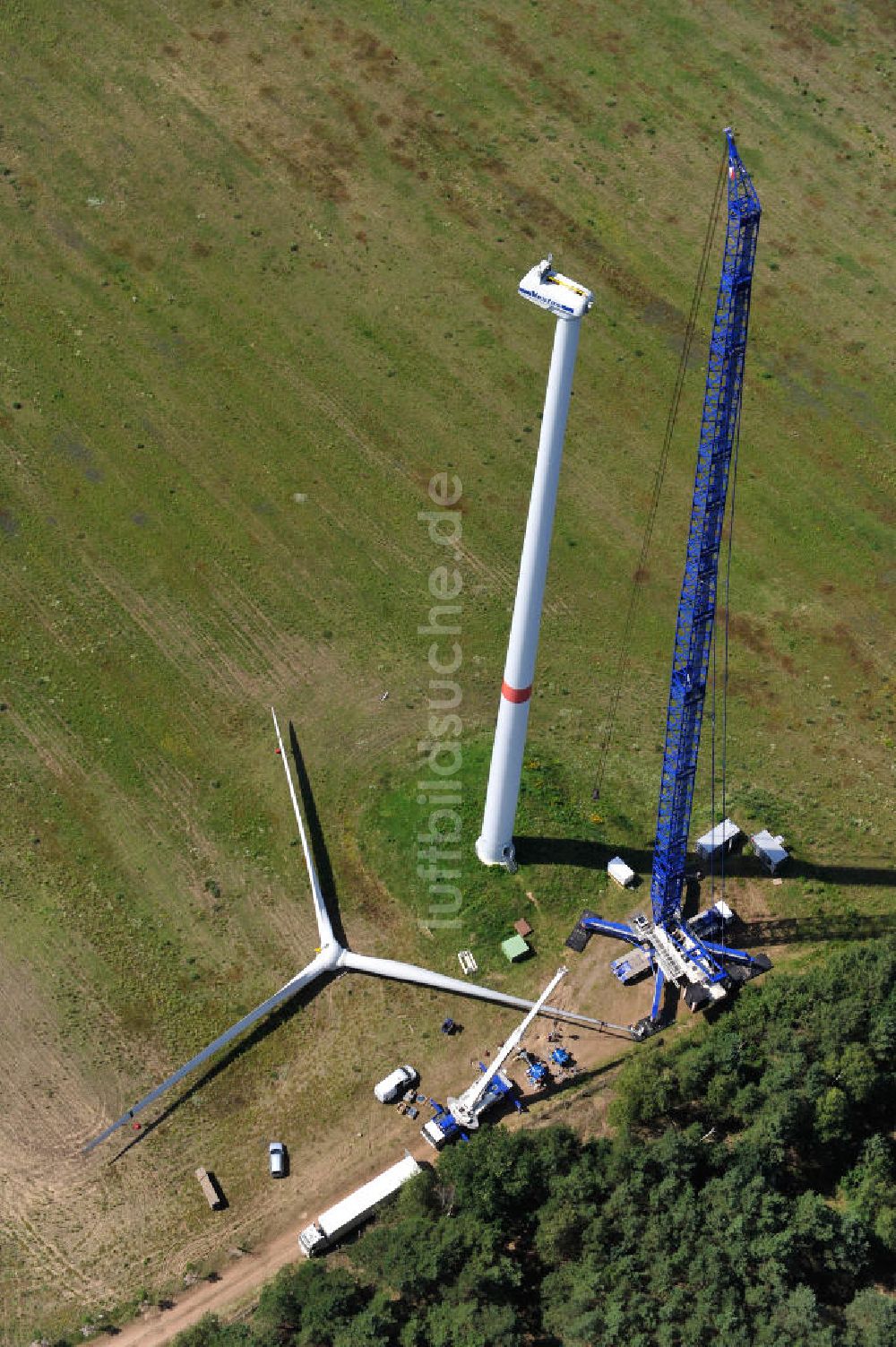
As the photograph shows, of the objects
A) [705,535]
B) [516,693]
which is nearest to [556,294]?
[705,535]

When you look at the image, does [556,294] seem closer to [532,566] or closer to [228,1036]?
[532,566]

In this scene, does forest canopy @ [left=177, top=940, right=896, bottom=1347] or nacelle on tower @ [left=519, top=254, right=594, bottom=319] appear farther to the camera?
forest canopy @ [left=177, top=940, right=896, bottom=1347]

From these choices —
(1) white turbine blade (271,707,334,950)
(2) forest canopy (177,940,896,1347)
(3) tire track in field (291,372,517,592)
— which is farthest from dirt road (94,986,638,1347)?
(3) tire track in field (291,372,517,592)

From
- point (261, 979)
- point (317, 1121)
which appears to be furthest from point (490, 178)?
point (317, 1121)

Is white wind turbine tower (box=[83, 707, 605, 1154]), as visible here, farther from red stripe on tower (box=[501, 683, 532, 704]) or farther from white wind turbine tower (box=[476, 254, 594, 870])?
red stripe on tower (box=[501, 683, 532, 704])
